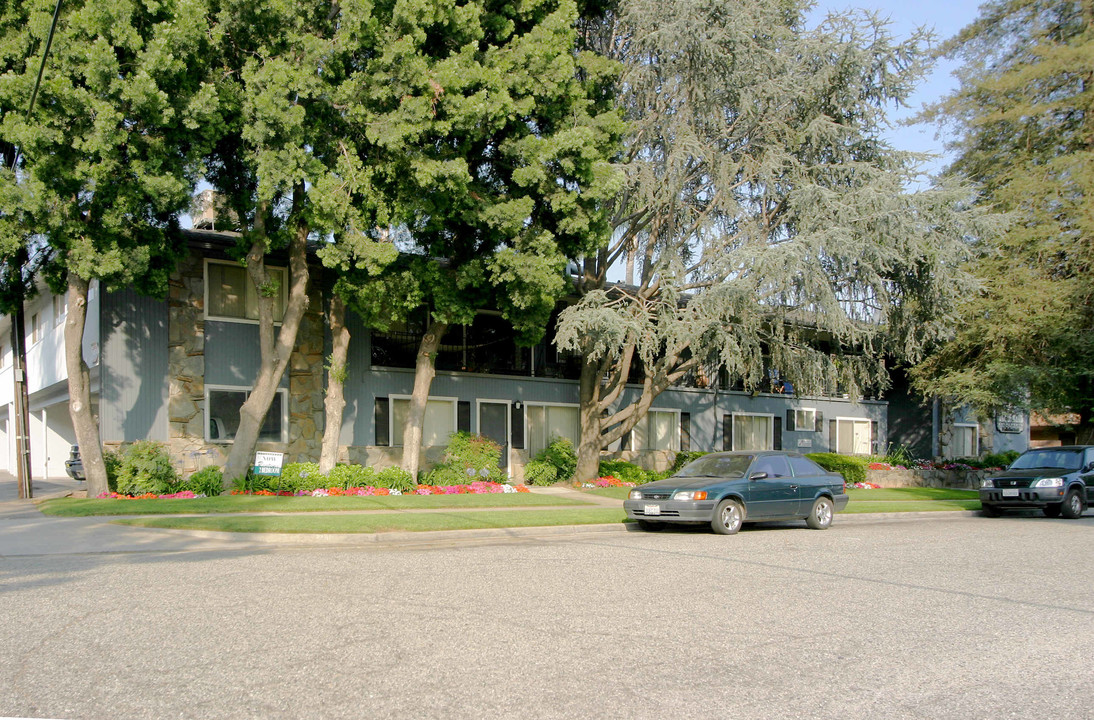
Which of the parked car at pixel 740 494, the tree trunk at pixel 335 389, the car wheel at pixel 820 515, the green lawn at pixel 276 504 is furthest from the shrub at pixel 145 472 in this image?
the car wheel at pixel 820 515

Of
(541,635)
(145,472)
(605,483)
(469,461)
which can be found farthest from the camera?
(605,483)

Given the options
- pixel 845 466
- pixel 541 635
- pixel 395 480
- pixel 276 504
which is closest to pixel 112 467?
pixel 276 504

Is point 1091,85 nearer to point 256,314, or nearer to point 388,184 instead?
point 388,184

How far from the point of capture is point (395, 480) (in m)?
21.3

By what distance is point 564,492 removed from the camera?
23.4m

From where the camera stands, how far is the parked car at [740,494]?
575 inches

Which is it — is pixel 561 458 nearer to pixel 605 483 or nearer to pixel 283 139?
pixel 605 483

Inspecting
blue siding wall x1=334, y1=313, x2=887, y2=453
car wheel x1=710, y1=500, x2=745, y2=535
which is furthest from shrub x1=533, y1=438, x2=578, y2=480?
car wheel x1=710, y1=500, x2=745, y2=535

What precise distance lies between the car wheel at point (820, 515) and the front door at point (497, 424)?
11826 mm

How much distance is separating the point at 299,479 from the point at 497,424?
25.2ft

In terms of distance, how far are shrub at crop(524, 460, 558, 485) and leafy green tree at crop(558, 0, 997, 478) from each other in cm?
454

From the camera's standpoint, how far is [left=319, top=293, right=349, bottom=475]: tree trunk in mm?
21250

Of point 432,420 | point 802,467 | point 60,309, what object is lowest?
point 802,467

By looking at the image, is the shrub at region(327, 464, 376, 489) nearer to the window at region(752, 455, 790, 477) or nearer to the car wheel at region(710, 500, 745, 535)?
the car wheel at region(710, 500, 745, 535)
